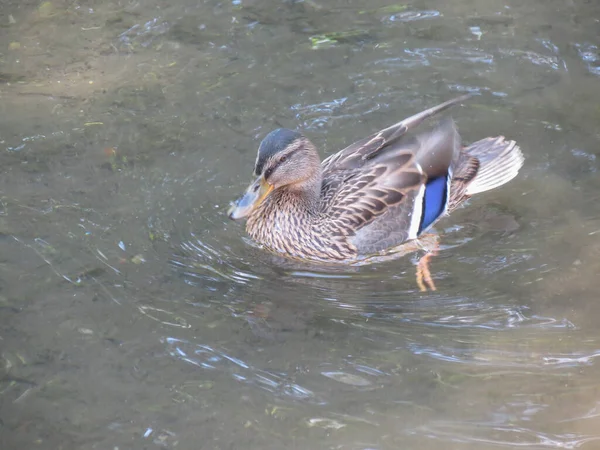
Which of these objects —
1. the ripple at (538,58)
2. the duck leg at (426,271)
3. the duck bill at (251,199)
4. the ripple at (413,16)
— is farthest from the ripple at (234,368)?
the ripple at (413,16)

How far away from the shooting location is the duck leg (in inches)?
254

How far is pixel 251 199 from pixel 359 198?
3.12ft

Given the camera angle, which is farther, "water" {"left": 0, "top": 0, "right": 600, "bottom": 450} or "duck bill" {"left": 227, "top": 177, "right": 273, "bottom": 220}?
"duck bill" {"left": 227, "top": 177, "right": 273, "bottom": 220}

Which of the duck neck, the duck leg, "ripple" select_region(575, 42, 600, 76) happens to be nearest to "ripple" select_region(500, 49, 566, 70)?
"ripple" select_region(575, 42, 600, 76)

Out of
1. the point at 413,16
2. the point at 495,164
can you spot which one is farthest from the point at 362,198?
the point at 413,16

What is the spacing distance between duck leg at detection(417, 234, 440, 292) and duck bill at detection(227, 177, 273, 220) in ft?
4.51

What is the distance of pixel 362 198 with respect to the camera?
6977 mm

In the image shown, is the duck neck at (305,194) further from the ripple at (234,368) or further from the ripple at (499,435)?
the ripple at (499,435)

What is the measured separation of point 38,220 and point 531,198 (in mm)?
4236

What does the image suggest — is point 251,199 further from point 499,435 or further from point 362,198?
point 499,435

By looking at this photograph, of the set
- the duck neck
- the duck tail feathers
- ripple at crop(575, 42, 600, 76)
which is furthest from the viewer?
ripple at crop(575, 42, 600, 76)

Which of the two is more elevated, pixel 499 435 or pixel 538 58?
pixel 538 58

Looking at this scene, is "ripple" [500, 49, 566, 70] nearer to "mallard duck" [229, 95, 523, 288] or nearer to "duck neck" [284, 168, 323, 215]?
"mallard duck" [229, 95, 523, 288]

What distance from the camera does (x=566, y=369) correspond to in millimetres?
5508
